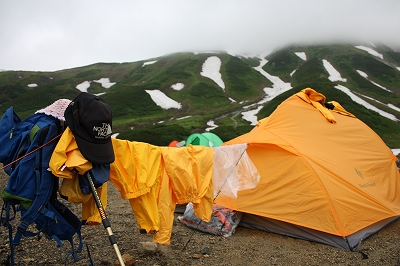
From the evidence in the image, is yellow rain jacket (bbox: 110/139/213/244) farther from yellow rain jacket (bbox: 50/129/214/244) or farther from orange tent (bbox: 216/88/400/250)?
orange tent (bbox: 216/88/400/250)

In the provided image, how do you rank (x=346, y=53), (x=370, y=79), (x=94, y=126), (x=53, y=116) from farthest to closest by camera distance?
(x=346, y=53), (x=370, y=79), (x=53, y=116), (x=94, y=126)

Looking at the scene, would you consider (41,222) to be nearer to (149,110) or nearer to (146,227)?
(146,227)

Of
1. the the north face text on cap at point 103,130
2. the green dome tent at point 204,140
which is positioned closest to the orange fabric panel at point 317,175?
the the north face text on cap at point 103,130

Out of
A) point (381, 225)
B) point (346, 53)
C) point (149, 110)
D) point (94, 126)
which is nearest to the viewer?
point (94, 126)

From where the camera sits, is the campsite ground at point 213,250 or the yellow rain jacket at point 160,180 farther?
the campsite ground at point 213,250

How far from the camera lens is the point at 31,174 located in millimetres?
3844

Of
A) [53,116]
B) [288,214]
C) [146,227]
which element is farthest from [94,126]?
[288,214]

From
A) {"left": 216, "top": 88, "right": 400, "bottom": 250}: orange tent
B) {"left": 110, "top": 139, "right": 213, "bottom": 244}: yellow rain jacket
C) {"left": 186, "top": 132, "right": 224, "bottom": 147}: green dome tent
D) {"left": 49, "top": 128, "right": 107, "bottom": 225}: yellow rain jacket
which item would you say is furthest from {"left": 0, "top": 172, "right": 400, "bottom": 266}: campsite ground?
{"left": 186, "top": 132, "right": 224, "bottom": 147}: green dome tent

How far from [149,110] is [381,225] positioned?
51.0 m

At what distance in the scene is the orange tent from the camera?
7.85m

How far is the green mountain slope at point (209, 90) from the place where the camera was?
1549 inches

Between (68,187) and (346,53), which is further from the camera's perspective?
(346,53)

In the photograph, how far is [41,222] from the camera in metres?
3.93

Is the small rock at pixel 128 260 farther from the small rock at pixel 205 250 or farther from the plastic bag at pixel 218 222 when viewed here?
the plastic bag at pixel 218 222
